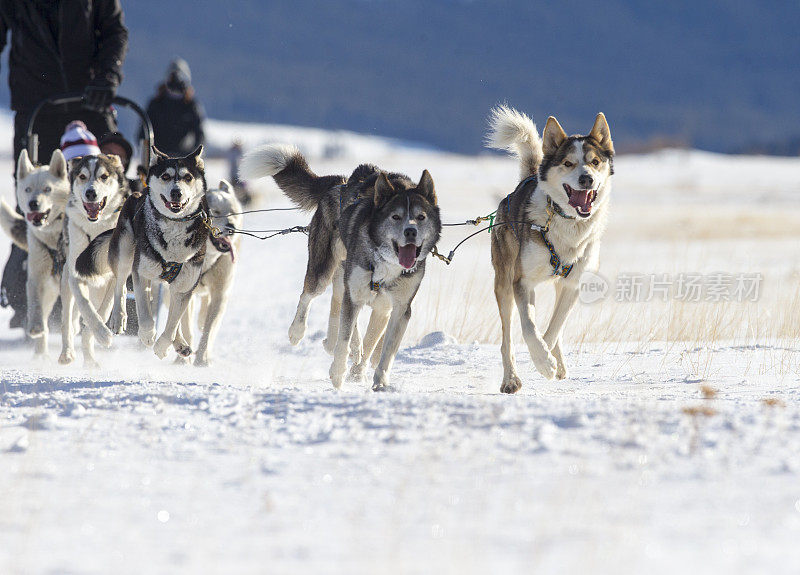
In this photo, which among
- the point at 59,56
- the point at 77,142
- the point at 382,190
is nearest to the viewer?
the point at 382,190

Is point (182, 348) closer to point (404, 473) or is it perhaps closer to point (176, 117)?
point (404, 473)

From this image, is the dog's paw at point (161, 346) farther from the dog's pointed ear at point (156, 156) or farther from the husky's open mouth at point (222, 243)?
the dog's pointed ear at point (156, 156)

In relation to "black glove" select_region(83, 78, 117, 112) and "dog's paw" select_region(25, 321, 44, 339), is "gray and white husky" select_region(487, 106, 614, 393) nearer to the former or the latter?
"black glove" select_region(83, 78, 117, 112)

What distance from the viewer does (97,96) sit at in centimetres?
473

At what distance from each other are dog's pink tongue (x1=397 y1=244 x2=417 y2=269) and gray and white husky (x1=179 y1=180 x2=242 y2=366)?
1228 millimetres

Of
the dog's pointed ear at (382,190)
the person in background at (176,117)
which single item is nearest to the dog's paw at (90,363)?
the dog's pointed ear at (382,190)

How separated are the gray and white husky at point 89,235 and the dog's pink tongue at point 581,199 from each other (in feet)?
6.95

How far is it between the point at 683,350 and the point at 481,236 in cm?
859

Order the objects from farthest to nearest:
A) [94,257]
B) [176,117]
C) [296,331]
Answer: [176,117], [296,331], [94,257]

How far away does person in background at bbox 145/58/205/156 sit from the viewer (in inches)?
310

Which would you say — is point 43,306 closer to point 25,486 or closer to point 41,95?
point 41,95

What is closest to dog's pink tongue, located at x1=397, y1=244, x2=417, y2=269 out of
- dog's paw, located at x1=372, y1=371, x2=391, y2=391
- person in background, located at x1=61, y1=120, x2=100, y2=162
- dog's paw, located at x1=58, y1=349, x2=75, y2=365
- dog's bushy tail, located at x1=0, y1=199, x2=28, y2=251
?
dog's paw, located at x1=372, y1=371, x2=391, y2=391

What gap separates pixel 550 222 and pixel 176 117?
4.89 m

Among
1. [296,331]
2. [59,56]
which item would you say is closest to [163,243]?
[296,331]
